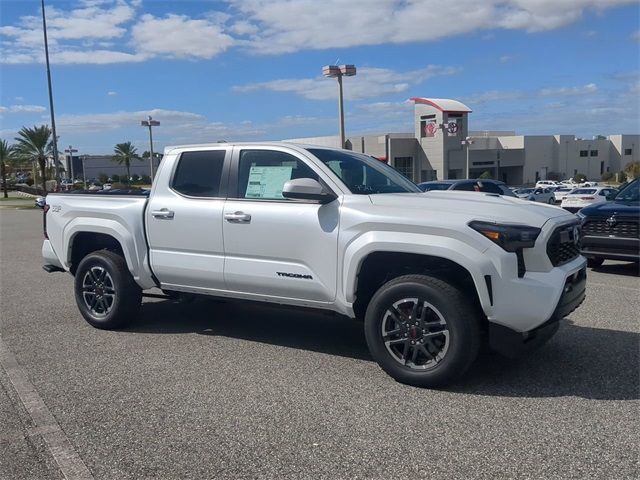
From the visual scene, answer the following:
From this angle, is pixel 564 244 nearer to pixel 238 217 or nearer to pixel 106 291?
pixel 238 217

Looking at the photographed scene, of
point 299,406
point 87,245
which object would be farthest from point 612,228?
point 87,245

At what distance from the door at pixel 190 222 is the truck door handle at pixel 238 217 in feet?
0.36

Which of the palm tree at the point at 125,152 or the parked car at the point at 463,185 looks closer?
the parked car at the point at 463,185

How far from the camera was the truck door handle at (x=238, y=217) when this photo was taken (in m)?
5.57

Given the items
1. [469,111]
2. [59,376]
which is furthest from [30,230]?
Result: [469,111]

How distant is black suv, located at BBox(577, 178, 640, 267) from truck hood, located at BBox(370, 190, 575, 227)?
508 cm

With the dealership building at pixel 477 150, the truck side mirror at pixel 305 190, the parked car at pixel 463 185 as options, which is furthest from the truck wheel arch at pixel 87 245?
the dealership building at pixel 477 150

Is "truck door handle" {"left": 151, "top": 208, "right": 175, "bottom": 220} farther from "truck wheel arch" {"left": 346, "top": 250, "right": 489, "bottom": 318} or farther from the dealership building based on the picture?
the dealership building

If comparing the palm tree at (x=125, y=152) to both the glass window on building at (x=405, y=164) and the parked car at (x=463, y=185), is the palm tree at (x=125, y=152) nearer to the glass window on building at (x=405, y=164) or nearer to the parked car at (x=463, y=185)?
the glass window on building at (x=405, y=164)

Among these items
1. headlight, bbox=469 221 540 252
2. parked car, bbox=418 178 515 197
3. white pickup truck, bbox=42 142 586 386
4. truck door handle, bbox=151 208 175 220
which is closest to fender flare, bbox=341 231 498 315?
white pickup truck, bbox=42 142 586 386

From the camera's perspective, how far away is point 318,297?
5.28m

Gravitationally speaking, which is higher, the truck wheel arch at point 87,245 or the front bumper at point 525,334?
the truck wheel arch at point 87,245

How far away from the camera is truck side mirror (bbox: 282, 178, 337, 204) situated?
5027 millimetres

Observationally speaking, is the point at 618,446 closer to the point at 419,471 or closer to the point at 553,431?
the point at 553,431
